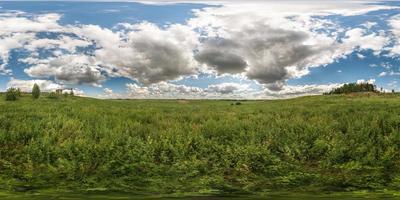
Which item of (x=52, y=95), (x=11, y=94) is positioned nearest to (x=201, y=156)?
(x=11, y=94)

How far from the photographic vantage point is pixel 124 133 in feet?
51.2

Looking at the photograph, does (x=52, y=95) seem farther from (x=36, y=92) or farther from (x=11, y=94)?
(x=11, y=94)

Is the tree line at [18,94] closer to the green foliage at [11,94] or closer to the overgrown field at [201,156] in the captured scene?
the green foliage at [11,94]

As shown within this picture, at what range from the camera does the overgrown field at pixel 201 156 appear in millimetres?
10000

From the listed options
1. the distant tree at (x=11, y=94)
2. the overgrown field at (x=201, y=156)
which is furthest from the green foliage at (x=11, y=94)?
the overgrown field at (x=201, y=156)

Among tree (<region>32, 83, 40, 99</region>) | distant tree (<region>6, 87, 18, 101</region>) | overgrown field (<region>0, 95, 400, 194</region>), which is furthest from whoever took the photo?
tree (<region>32, 83, 40, 99</region>)

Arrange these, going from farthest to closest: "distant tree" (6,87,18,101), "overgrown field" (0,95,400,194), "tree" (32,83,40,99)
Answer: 1. "tree" (32,83,40,99)
2. "distant tree" (6,87,18,101)
3. "overgrown field" (0,95,400,194)

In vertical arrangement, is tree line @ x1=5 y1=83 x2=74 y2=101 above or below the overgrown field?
above

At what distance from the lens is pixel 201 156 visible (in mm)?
13305

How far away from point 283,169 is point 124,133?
6290 mm

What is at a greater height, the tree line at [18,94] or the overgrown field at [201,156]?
the tree line at [18,94]

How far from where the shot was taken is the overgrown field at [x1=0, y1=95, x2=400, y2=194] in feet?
32.8

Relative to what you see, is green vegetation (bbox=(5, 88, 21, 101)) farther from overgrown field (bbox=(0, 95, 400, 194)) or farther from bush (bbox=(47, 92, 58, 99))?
overgrown field (bbox=(0, 95, 400, 194))

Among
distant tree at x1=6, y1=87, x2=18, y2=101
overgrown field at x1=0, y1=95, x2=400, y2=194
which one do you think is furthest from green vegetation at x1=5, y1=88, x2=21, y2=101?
overgrown field at x1=0, y1=95, x2=400, y2=194
